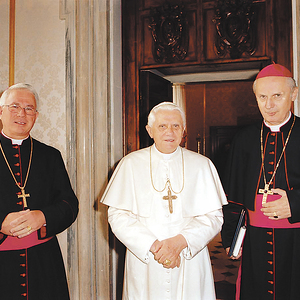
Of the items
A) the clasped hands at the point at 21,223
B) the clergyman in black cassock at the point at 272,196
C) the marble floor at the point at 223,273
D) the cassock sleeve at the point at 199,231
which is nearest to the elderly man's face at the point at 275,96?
the clergyman in black cassock at the point at 272,196

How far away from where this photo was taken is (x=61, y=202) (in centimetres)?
279

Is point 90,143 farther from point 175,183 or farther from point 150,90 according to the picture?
point 175,183

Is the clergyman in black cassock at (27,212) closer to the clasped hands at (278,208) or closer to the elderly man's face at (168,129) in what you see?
the elderly man's face at (168,129)

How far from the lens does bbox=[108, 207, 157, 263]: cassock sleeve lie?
2.43 metres

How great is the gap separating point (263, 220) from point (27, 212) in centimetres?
169

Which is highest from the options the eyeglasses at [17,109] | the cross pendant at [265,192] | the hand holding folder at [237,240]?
the eyeglasses at [17,109]

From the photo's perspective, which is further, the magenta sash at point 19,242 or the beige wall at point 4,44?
the beige wall at point 4,44

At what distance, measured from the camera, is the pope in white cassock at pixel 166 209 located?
8.41 feet

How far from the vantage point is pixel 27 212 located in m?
2.58

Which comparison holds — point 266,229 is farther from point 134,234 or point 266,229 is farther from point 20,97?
point 20,97

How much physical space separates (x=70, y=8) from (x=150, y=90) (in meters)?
1.21

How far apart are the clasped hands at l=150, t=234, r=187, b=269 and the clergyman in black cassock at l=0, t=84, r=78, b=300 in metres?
0.75

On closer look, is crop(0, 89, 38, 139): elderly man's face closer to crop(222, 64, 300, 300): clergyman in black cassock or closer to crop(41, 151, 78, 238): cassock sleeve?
crop(41, 151, 78, 238): cassock sleeve

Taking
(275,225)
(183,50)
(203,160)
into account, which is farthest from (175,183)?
(183,50)
